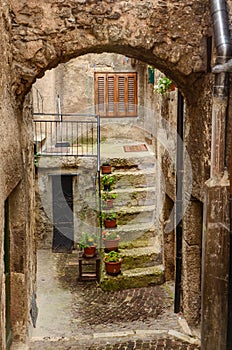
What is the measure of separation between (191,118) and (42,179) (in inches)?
215

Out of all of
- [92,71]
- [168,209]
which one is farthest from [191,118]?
[92,71]

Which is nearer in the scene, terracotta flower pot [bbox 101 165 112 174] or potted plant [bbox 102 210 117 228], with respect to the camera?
potted plant [bbox 102 210 117 228]

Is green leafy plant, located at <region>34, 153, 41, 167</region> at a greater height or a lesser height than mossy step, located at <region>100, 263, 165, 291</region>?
greater

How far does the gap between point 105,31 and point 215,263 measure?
9.61ft

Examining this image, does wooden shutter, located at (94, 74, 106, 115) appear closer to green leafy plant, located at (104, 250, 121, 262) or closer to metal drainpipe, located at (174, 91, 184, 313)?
green leafy plant, located at (104, 250, 121, 262)

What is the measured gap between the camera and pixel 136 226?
32.3ft

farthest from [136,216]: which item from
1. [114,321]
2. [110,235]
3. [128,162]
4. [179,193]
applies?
[114,321]

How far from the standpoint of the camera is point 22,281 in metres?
5.89

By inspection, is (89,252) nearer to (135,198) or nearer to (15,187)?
(135,198)

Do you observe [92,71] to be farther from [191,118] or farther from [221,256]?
[221,256]

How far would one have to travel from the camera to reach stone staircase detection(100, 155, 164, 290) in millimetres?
8602

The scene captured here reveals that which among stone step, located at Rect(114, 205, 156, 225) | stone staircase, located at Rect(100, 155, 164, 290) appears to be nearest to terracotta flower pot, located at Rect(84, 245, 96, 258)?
stone staircase, located at Rect(100, 155, 164, 290)

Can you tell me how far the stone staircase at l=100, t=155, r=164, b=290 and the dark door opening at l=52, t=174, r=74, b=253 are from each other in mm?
1226

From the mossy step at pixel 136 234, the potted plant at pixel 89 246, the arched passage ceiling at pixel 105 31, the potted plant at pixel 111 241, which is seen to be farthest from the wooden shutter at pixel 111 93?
the arched passage ceiling at pixel 105 31
